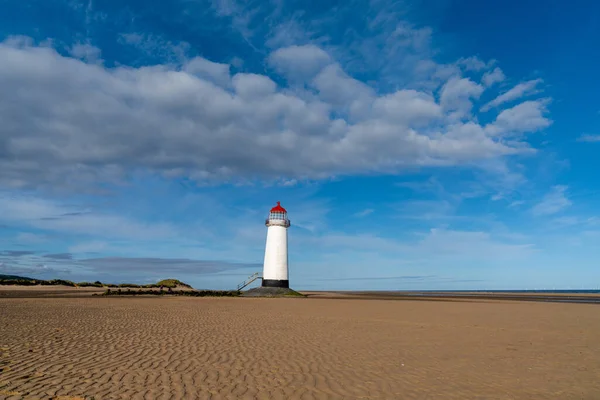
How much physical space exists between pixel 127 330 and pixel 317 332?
292 inches

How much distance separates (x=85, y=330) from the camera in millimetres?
15258

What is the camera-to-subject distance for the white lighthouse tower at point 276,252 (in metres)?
47.2

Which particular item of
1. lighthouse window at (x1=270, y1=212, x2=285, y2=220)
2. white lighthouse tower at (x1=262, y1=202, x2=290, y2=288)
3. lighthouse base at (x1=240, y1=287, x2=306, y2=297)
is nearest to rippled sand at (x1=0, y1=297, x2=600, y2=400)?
lighthouse base at (x1=240, y1=287, x2=306, y2=297)

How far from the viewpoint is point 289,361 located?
10.8m

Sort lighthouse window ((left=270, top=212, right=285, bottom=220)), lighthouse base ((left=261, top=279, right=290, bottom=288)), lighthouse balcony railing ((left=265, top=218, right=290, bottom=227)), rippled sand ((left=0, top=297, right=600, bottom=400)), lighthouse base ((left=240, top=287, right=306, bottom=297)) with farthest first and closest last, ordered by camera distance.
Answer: lighthouse window ((left=270, top=212, right=285, bottom=220)) < lighthouse balcony railing ((left=265, top=218, right=290, bottom=227)) < lighthouse base ((left=261, top=279, right=290, bottom=288)) < lighthouse base ((left=240, top=287, right=306, bottom=297)) < rippled sand ((left=0, top=297, right=600, bottom=400))

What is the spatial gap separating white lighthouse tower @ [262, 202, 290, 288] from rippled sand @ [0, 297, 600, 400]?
29.1m

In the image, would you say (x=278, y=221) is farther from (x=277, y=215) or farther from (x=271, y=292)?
(x=271, y=292)

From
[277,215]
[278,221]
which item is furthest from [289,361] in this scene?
[277,215]

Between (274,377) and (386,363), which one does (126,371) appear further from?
(386,363)

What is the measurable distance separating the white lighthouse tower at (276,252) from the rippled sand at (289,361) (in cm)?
2910

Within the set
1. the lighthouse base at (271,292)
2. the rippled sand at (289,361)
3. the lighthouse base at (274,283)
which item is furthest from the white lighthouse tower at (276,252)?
the rippled sand at (289,361)

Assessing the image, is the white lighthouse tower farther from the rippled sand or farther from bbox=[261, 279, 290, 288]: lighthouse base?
the rippled sand

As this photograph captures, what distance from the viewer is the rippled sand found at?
8.03 m

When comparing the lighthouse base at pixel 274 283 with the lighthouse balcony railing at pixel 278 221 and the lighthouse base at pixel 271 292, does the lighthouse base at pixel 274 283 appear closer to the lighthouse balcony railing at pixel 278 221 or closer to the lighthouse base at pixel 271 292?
the lighthouse base at pixel 271 292
